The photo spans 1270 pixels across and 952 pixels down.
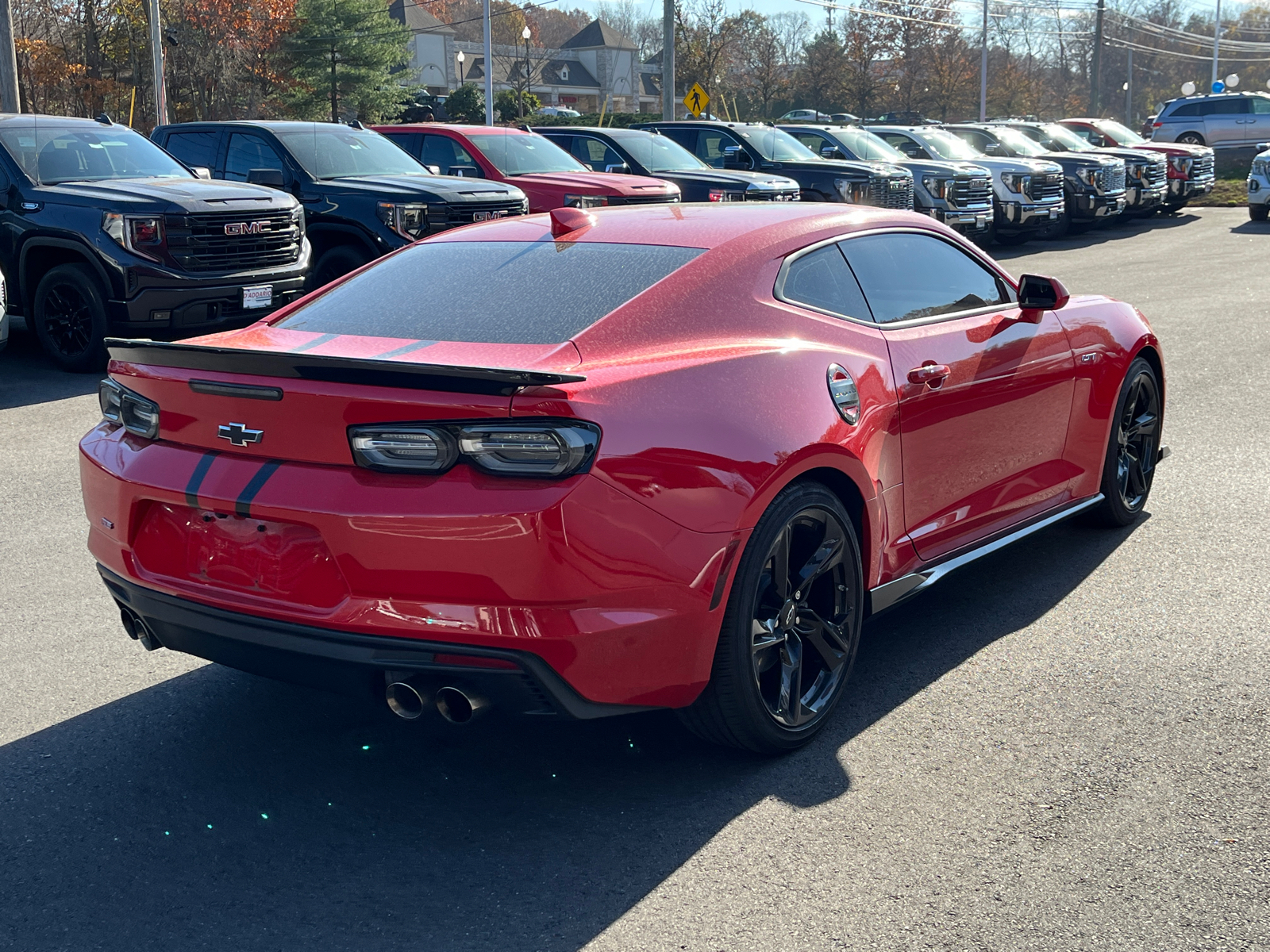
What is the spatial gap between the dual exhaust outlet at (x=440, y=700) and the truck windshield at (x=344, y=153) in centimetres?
1060

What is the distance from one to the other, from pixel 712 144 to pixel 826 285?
646 inches

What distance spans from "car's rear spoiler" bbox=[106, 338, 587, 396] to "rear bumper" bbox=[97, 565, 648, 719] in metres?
0.62

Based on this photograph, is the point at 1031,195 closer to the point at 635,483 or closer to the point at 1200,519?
the point at 1200,519

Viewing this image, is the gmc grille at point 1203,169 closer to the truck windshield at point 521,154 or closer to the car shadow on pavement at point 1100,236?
the car shadow on pavement at point 1100,236

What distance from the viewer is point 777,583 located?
3.79 metres

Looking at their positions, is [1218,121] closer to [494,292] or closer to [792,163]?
[792,163]

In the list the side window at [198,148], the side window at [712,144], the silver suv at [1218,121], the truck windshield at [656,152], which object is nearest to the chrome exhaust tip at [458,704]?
the side window at [198,148]

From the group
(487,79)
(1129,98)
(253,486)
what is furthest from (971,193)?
(1129,98)

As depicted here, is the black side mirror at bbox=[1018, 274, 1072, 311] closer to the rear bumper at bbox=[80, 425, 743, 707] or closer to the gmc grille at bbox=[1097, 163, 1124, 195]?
the rear bumper at bbox=[80, 425, 743, 707]

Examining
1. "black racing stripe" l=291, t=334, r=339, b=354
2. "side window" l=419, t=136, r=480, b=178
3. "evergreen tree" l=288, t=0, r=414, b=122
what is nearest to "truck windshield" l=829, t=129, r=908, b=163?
"side window" l=419, t=136, r=480, b=178

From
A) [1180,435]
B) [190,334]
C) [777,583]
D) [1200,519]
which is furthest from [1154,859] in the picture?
[190,334]

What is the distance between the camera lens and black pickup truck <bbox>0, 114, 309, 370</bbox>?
10.2 m

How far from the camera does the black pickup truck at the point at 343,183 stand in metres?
12.3

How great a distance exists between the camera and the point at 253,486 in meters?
3.34
